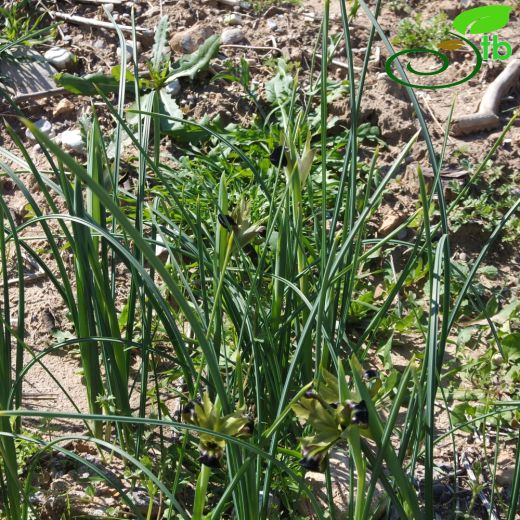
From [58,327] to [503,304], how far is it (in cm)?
143

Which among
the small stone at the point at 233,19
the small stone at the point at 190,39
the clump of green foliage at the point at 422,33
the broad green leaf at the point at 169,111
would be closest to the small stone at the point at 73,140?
the broad green leaf at the point at 169,111

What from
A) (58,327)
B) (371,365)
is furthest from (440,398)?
(58,327)

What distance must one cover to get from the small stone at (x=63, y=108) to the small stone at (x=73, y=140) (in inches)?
6.5

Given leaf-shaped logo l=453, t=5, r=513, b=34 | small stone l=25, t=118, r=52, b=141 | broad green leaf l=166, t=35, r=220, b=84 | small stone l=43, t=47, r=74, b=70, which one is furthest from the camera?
leaf-shaped logo l=453, t=5, r=513, b=34

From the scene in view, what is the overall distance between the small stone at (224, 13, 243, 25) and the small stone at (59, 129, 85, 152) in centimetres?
99

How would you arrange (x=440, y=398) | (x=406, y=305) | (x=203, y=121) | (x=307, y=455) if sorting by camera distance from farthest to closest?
(x=203, y=121) < (x=406, y=305) < (x=440, y=398) < (x=307, y=455)

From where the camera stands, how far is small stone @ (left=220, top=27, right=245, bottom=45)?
3713 mm

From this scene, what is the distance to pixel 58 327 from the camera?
2.53 m

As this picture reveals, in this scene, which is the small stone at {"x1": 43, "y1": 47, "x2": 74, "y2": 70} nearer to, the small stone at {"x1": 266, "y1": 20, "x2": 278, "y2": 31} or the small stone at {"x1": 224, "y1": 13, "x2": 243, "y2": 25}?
the small stone at {"x1": 224, "y1": 13, "x2": 243, "y2": 25}

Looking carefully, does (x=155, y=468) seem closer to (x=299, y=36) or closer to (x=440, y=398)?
(x=440, y=398)

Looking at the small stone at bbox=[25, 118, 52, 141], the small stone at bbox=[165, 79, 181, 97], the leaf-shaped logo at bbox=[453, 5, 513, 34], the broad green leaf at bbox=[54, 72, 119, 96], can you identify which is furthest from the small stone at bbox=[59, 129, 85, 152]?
the leaf-shaped logo at bbox=[453, 5, 513, 34]

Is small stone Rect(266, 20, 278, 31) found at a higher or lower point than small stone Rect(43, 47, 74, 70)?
higher

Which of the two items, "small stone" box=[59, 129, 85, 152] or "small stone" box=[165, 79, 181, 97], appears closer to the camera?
"small stone" box=[59, 129, 85, 152]

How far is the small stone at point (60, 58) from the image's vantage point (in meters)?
3.55
